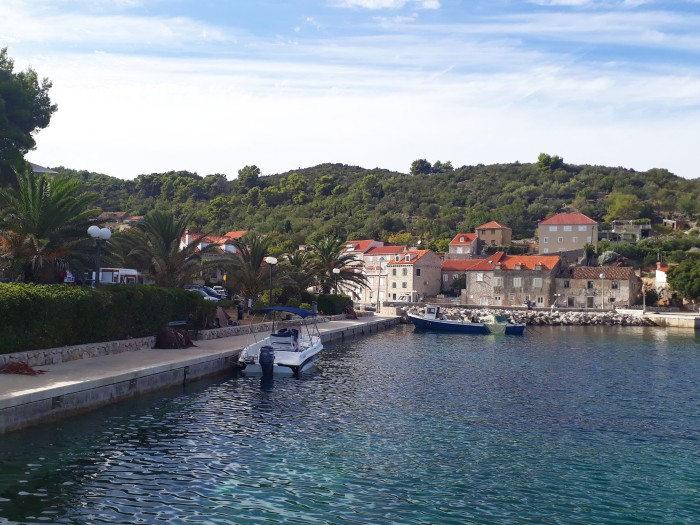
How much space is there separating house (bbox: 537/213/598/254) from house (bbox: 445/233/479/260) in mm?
14017

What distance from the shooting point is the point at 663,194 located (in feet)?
487

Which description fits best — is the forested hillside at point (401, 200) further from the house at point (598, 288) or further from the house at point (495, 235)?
the house at point (598, 288)

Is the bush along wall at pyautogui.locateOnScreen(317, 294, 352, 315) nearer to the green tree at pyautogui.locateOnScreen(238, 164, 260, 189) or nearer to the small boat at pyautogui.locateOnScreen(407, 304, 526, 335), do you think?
the small boat at pyautogui.locateOnScreen(407, 304, 526, 335)

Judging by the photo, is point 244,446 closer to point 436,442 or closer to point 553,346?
point 436,442

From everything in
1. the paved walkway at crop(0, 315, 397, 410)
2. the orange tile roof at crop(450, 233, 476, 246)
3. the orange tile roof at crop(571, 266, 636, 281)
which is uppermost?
the orange tile roof at crop(450, 233, 476, 246)

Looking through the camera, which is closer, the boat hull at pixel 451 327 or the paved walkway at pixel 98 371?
the paved walkway at pixel 98 371

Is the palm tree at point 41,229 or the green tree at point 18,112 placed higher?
the green tree at point 18,112

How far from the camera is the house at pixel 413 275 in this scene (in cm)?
9381

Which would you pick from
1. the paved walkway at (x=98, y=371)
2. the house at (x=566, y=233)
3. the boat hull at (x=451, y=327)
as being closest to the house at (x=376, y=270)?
the boat hull at (x=451, y=327)

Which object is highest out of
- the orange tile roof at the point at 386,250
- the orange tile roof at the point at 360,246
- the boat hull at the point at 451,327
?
the orange tile roof at the point at 360,246

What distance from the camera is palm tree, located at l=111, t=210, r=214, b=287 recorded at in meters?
35.8

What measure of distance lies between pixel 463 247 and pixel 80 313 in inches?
3521

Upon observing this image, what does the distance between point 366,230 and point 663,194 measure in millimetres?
68749

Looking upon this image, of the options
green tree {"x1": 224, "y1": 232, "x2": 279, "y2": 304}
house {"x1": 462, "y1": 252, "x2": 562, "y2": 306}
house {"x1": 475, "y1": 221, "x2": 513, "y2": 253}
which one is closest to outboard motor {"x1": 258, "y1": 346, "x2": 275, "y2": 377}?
green tree {"x1": 224, "y1": 232, "x2": 279, "y2": 304}
